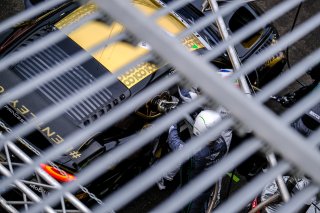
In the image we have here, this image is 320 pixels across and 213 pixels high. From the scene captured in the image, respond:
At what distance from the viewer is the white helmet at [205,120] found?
434cm

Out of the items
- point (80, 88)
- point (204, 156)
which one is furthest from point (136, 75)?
point (204, 156)

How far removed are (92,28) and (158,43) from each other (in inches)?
142

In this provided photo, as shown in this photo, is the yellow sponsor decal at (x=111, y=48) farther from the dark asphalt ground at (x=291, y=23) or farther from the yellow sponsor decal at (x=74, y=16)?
the dark asphalt ground at (x=291, y=23)

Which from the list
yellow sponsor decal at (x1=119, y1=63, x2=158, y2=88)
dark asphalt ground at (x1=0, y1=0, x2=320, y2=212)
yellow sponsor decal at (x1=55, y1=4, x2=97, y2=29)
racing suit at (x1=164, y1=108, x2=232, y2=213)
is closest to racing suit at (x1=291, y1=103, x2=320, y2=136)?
racing suit at (x1=164, y1=108, x2=232, y2=213)

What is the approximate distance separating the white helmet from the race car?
578 millimetres

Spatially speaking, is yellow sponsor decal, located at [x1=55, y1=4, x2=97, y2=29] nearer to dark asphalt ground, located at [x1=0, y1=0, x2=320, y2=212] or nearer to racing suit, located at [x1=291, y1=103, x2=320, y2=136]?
dark asphalt ground, located at [x1=0, y1=0, x2=320, y2=212]

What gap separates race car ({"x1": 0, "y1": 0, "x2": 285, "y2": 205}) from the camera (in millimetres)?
4578

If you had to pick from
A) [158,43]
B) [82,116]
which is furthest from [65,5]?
[158,43]

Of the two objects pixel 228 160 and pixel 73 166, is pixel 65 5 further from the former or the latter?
pixel 228 160

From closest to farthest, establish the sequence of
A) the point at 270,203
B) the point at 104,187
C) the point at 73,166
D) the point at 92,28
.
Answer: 1. the point at 270,203
2. the point at 73,166
3. the point at 104,187
4. the point at 92,28

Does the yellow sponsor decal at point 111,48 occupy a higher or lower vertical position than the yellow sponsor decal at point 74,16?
lower

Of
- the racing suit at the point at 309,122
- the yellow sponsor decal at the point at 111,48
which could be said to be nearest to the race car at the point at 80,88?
the yellow sponsor decal at the point at 111,48

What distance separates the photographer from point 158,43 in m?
1.76

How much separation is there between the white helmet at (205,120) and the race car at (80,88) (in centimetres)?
58
